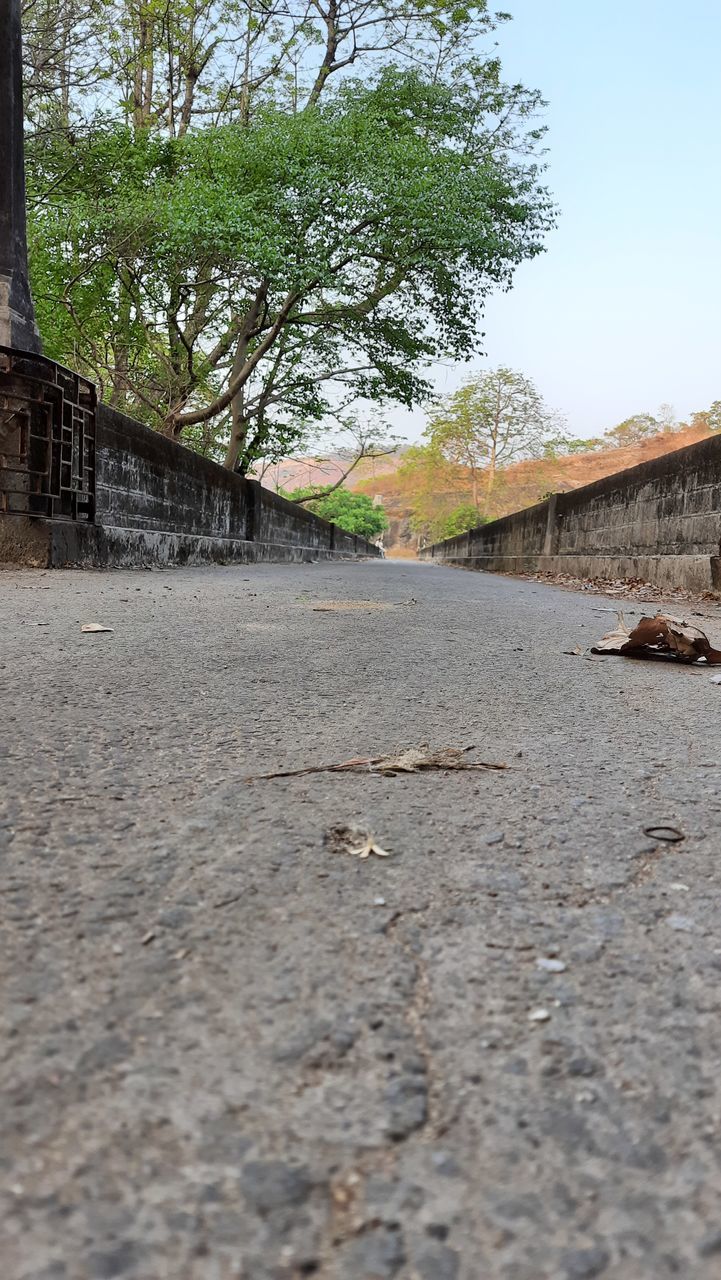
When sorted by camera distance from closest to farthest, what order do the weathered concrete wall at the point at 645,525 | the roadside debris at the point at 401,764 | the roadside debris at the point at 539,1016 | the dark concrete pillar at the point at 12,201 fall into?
the roadside debris at the point at 539,1016
the roadside debris at the point at 401,764
the dark concrete pillar at the point at 12,201
the weathered concrete wall at the point at 645,525

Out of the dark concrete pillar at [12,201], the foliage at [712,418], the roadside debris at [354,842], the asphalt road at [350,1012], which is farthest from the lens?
the foliage at [712,418]

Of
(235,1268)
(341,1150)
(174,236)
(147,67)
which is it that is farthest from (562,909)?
(147,67)

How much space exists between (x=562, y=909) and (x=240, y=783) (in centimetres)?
56

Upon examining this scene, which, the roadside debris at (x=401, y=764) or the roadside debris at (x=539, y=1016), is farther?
the roadside debris at (x=401, y=764)

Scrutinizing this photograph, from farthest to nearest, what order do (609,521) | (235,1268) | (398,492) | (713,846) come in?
(398,492), (609,521), (713,846), (235,1268)

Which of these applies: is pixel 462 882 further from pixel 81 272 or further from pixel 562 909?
pixel 81 272

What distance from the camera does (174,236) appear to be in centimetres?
1066

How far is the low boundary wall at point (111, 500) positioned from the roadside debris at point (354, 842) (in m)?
5.28

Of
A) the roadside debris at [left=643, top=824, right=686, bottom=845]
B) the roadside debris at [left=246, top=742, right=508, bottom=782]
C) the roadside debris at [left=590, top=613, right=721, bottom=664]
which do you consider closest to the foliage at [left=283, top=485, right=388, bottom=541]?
the roadside debris at [left=590, top=613, right=721, bottom=664]

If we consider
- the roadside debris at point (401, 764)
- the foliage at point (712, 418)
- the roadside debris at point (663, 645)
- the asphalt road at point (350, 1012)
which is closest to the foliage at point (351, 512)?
the foliage at point (712, 418)

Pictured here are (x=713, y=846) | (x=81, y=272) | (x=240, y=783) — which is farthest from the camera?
(x=81, y=272)

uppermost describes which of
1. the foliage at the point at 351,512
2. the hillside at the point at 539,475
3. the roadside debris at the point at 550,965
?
the hillside at the point at 539,475

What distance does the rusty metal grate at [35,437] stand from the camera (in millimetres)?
5730

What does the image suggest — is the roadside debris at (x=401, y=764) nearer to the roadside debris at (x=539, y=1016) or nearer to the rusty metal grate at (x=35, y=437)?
the roadside debris at (x=539, y=1016)
